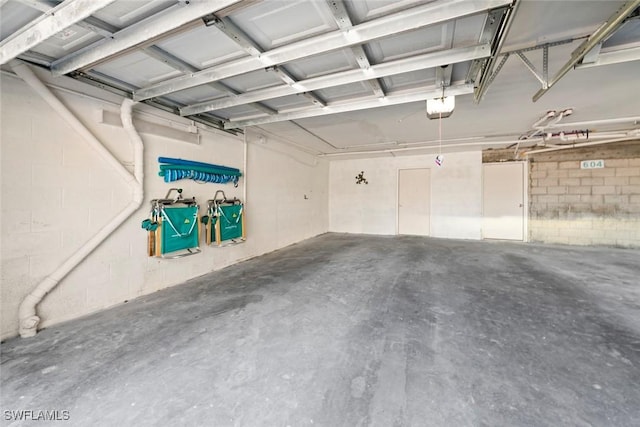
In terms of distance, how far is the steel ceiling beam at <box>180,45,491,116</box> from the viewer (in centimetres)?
176

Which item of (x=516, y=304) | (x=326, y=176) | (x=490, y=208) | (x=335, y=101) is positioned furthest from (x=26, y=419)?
(x=490, y=208)

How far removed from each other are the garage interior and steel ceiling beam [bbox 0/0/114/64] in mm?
13

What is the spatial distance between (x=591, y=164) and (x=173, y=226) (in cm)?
781

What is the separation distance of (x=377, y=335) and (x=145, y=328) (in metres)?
1.87

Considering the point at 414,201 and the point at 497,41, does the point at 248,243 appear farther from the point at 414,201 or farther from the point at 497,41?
the point at 414,201

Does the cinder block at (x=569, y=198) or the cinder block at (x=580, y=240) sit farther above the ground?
the cinder block at (x=569, y=198)

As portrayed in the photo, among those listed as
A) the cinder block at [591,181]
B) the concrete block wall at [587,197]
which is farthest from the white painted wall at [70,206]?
the cinder block at [591,181]

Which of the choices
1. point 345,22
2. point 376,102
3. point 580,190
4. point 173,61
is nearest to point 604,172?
point 580,190

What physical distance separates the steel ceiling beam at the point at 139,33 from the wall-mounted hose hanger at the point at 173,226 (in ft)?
4.46

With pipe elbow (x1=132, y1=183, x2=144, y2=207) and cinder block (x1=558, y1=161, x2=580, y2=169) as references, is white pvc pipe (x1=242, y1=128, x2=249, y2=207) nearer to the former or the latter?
pipe elbow (x1=132, y1=183, x2=144, y2=207)

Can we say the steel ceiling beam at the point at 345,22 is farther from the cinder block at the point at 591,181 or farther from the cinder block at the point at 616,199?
the cinder block at the point at 616,199

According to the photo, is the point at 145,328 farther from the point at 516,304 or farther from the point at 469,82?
the point at 469,82

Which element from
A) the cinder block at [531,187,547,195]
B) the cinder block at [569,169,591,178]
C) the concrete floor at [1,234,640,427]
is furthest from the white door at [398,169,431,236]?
the concrete floor at [1,234,640,427]

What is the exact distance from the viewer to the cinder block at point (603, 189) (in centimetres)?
504
